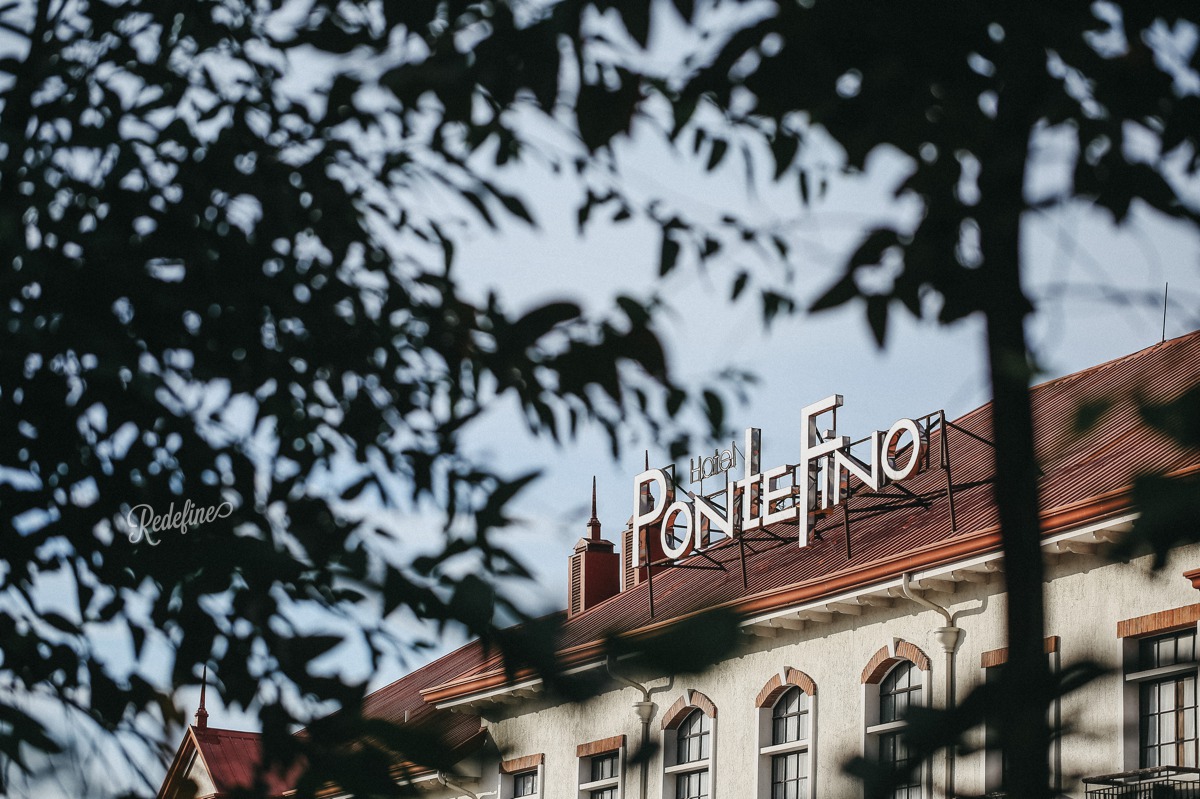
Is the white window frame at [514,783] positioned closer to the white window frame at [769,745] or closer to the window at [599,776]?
the window at [599,776]

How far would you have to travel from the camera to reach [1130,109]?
8.43 feet

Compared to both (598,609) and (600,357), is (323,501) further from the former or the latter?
(598,609)

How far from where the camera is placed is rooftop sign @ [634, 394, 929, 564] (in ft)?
67.9

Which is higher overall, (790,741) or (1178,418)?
(790,741)

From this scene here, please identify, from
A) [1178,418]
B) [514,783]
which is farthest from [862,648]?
[1178,418]

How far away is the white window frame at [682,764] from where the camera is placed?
2155 centimetres

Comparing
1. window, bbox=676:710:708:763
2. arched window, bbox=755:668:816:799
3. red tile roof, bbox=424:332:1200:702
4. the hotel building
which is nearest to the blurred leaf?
the hotel building

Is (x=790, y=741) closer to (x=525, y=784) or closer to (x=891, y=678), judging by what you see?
(x=891, y=678)

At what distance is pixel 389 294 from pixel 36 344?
1.35 meters

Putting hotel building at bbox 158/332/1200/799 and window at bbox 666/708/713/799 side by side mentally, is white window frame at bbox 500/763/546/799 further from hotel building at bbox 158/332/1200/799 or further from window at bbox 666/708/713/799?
window at bbox 666/708/713/799

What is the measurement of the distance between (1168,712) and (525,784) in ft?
40.7

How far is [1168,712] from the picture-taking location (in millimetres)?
16031

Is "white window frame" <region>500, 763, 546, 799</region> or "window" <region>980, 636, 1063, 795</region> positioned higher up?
"white window frame" <region>500, 763, 546, 799</region>

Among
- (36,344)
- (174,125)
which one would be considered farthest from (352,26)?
(36,344)
